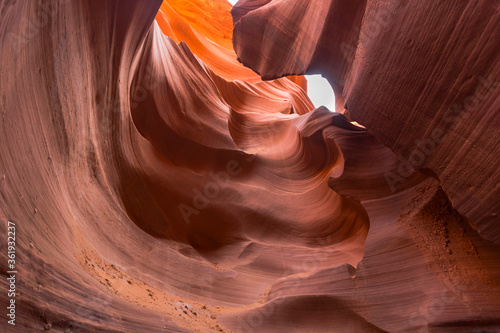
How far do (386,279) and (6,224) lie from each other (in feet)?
9.21

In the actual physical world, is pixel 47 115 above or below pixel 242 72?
below

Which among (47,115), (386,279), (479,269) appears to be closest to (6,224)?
(47,115)

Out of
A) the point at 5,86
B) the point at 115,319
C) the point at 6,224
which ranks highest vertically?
the point at 5,86

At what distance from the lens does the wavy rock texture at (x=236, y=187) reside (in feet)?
6.84

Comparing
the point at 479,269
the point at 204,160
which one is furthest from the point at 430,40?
the point at 204,160

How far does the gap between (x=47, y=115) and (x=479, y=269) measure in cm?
331

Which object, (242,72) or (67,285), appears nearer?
(67,285)

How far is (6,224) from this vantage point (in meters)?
1.67

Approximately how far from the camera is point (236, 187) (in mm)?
4680

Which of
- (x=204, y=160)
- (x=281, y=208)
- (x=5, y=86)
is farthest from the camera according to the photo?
(x=204, y=160)

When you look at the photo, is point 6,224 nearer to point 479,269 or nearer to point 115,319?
point 115,319

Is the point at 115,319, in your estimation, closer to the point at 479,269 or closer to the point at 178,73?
the point at 479,269

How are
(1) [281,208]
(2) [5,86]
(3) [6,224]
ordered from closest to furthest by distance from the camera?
(3) [6,224], (2) [5,86], (1) [281,208]

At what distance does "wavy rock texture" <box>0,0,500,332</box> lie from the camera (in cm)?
209
